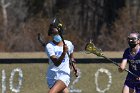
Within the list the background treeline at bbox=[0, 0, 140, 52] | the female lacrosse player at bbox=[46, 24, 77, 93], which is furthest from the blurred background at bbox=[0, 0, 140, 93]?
the female lacrosse player at bbox=[46, 24, 77, 93]

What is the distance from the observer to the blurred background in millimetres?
12523

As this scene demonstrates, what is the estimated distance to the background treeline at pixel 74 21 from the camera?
2145 centimetres

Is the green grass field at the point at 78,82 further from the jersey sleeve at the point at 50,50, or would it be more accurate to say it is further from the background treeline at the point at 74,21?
the background treeline at the point at 74,21

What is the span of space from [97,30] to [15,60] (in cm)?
2192

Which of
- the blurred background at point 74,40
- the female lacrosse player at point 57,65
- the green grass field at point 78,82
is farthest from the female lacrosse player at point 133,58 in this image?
the green grass field at point 78,82

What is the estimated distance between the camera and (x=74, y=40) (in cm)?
1959

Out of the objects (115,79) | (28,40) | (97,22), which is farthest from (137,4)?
(115,79)

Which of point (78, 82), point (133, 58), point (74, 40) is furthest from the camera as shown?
point (74, 40)

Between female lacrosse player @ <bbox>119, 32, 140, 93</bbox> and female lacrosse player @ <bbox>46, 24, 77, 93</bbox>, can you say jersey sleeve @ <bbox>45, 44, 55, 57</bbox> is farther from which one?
female lacrosse player @ <bbox>119, 32, 140, 93</bbox>

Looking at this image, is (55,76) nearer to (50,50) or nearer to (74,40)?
(50,50)

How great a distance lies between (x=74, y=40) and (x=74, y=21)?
1386 cm

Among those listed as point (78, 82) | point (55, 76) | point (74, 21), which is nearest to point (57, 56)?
point (55, 76)

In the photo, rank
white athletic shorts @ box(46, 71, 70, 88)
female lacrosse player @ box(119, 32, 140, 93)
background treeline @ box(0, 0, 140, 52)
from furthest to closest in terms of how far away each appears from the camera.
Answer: background treeline @ box(0, 0, 140, 52) → female lacrosse player @ box(119, 32, 140, 93) → white athletic shorts @ box(46, 71, 70, 88)

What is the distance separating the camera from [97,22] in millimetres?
35562
